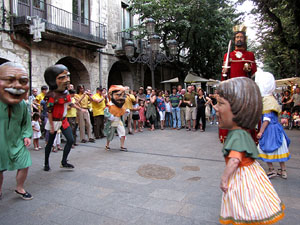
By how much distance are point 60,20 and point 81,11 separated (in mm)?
2341

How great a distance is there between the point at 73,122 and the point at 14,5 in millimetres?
6439

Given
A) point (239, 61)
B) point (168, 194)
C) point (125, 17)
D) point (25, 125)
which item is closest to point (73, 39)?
point (125, 17)

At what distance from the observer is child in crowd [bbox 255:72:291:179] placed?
3902 millimetres

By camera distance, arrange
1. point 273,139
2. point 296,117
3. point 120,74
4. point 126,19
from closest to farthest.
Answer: point 273,139 → point 296,117 → point 126,19 → point 120,74

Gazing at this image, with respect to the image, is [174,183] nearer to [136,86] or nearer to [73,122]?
[73,122]

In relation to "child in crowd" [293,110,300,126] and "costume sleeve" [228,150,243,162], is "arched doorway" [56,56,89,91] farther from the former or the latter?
"costume sleeve" [228,150,243,162]

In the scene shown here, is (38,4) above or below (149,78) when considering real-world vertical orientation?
above

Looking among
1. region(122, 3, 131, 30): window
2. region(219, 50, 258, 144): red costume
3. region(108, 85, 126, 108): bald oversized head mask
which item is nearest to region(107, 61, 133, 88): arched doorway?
region(122, 3, 131, 30): window

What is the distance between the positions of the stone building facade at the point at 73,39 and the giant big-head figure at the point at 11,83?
25.8 ft

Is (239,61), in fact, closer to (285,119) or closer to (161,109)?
(161,109)

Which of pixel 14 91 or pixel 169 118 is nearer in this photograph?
pixel 14 91

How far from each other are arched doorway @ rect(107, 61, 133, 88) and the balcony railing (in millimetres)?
3797

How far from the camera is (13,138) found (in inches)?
130

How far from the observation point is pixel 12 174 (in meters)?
4.64
